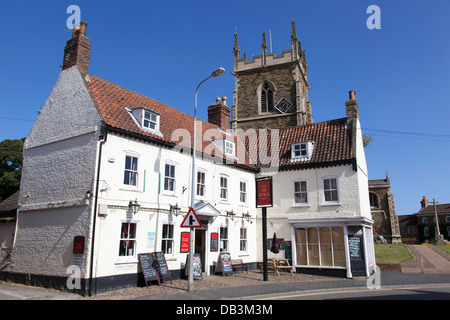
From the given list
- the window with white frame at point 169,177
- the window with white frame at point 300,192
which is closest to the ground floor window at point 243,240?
the window with white frame at point 300,192

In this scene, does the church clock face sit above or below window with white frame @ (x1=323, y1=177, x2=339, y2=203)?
above

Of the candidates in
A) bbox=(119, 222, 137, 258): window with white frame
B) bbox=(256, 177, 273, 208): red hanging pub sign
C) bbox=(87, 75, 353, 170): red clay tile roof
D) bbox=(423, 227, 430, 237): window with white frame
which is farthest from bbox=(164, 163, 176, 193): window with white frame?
bbox=(423, 227, 430, 237): window with white frame

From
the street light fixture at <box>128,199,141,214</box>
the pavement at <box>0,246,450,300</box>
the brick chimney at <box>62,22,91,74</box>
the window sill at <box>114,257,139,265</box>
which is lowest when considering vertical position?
the pavement at <box>0,246,450,300</box>

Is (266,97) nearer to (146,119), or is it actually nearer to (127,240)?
(146,119)

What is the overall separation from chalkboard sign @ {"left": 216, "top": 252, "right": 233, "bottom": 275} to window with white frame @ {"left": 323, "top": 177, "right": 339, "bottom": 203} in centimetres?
723

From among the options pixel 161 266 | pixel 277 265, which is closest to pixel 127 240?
pixel 161 266

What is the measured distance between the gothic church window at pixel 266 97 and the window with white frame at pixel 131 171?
2884 cm

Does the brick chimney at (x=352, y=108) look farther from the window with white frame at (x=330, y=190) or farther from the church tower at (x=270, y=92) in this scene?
the church tower at (x=270, y=92)

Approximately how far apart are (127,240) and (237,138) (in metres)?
14.4

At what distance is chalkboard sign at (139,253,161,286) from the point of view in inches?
554

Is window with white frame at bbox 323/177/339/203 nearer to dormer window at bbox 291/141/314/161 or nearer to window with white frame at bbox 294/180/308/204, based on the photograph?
window with white frame at bbox 294/180/308/204

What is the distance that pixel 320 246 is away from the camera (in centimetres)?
2034
